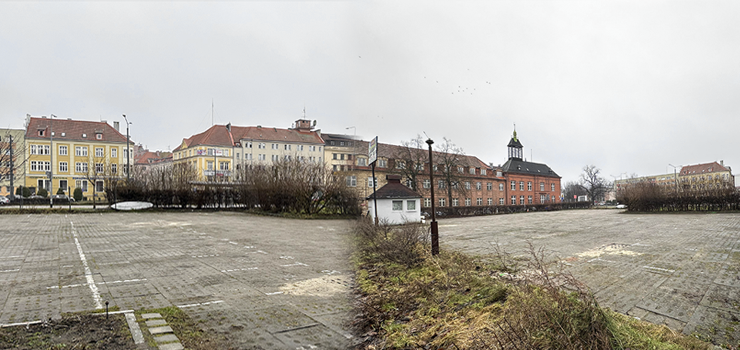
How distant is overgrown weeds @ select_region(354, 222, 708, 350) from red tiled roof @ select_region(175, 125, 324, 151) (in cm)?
7010

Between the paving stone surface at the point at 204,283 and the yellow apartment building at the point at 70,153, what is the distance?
174ft

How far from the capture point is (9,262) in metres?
10.7

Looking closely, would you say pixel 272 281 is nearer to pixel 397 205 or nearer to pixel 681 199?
pixel 397 205

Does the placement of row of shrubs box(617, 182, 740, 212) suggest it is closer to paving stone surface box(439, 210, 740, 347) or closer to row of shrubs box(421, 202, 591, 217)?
row of shrubs box(421, 202, 591, 217)

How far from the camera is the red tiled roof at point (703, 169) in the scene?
11161 centimetres

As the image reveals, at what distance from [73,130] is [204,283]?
69465mm

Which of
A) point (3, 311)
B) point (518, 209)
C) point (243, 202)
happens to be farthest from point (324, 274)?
point (518, 209)

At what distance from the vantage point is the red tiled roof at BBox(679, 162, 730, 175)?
111606 mm

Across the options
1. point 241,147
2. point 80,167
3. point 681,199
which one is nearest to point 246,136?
point 241,147

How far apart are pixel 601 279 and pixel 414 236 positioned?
14.1 feet

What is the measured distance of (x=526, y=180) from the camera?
78688 millimetres

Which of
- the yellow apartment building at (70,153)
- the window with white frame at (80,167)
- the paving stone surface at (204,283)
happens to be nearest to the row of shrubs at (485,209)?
the paving stone surface at (204,283)

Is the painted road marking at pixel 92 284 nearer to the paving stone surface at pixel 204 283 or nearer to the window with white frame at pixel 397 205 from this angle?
the paving stone surface at pixel 204 283

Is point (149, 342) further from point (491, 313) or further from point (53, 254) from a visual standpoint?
point (53, 254)
